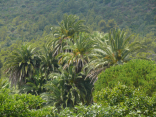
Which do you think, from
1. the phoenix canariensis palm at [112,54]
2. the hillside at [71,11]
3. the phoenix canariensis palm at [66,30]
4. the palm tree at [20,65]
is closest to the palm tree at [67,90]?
the phoenix canariensis palm at [112,54]

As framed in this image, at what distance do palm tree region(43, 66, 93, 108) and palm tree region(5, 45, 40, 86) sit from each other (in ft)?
7.60

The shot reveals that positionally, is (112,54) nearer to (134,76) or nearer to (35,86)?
(134,76)

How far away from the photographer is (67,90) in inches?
399

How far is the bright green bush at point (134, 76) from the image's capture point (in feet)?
20.6

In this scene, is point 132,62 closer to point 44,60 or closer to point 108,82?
point 108,82

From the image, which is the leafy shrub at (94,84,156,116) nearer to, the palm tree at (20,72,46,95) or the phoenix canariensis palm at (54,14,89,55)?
the palm tree at (20,72,46,95)

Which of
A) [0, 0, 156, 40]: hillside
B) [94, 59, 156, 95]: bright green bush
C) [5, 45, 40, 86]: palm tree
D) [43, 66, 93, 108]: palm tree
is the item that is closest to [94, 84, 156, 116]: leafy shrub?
[94, 59, 156, 95]: bright green bush

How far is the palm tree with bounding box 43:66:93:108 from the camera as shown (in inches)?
381

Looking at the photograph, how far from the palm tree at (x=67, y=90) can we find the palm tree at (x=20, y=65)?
2.32 m

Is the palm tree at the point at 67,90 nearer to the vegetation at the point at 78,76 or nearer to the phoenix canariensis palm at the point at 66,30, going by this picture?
the vegetation at the point at 78,76

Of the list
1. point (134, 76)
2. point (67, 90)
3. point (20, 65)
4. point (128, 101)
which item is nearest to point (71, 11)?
point (20, 65)

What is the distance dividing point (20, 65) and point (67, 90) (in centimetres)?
395

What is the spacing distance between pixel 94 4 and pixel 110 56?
115224 mm

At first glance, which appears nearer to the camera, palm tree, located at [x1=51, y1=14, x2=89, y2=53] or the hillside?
palm tree, located at [x1=51, y1=14, x2=89, y2=53]
